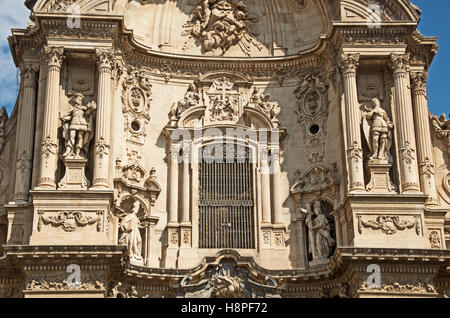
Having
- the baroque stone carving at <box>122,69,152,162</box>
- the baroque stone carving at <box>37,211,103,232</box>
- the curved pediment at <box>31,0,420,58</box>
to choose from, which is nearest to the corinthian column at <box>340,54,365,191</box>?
the curved pediment at <box>31,0,420,58</box>

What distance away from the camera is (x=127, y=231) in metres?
26.9

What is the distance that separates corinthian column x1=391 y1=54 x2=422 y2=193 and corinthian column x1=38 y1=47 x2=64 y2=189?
10.3 m

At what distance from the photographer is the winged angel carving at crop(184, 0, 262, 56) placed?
30.5 m

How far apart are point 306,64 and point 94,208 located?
8971mm

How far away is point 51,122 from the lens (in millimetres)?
26812

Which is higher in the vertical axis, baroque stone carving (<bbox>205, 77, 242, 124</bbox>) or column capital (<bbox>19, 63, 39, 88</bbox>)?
column capital (<bbox>19, 63, 39, 88</bbox>)

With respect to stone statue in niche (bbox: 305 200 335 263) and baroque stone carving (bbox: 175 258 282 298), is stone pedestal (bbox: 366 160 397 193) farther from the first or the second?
baroque stone carving (bbox: 175 258 282 298)

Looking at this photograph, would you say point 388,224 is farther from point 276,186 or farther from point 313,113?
point 313,113

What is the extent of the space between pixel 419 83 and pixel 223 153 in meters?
6.74

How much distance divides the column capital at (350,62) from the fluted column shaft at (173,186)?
595cm

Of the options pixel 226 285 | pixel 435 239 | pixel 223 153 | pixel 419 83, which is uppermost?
pixel 419 83

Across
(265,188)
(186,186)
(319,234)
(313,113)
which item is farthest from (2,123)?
(319,234)
